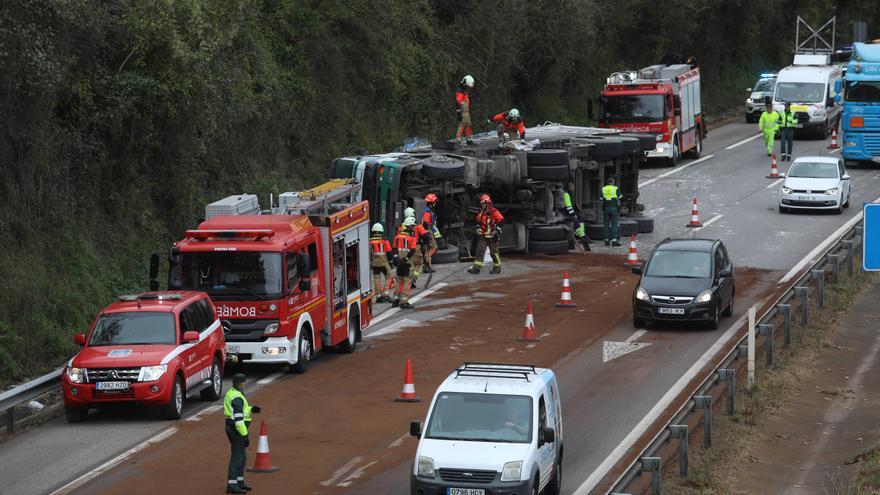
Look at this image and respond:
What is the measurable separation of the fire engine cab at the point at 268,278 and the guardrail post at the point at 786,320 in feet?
24.7

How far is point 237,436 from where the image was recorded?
17.1m

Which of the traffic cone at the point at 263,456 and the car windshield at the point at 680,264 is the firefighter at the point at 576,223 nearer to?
the car windshield at the point at 680,264

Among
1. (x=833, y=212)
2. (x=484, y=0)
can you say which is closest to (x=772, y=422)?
(x=833, y=212)

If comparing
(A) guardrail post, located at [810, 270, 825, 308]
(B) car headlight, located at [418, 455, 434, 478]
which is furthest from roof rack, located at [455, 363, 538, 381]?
(A) guardrail post, located at [810, 270, 825, 308]

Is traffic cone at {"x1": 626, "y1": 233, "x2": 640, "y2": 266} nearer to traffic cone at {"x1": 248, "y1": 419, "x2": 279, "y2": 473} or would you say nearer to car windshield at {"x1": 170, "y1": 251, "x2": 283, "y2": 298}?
car windshield at {"x1": 170, "y1": 251, "x2": 283, "y2": 298}

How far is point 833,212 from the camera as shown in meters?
41.2

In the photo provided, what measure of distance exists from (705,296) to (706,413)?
785 cm

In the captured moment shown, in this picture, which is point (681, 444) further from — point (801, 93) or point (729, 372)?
point (801, 93)

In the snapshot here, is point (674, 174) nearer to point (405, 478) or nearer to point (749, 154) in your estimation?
point (749, 154)

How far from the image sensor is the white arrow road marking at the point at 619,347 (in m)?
24.9

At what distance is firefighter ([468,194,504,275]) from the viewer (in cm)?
3225

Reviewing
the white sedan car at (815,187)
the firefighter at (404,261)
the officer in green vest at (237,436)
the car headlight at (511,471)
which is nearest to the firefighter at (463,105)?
the firefighter at (404,261)

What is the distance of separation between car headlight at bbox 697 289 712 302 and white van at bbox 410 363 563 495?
9896 mm

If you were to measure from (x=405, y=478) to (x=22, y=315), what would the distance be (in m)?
9.17
